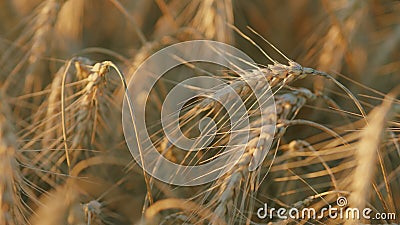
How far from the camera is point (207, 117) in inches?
44.1

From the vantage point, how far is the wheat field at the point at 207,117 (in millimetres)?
942

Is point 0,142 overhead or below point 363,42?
below

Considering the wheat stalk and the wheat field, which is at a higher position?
the wheat field

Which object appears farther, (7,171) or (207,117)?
(207,117)

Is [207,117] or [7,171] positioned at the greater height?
[207,117]

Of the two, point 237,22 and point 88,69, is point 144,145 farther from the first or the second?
point 237,22

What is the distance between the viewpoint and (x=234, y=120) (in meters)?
1.04

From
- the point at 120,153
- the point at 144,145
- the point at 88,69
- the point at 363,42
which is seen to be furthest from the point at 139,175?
the point at 363,42

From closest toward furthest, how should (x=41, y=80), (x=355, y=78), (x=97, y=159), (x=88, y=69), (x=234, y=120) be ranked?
(x=234, y=120)
(x=88, y=69)
(x=97, y=159)
(x=355, y=78)
(x=41, y=80)

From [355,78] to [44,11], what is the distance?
789 mm

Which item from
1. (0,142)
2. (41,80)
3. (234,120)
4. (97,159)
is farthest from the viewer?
(41,80)

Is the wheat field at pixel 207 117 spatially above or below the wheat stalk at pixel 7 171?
above

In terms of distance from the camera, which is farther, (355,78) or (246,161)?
(355,78)

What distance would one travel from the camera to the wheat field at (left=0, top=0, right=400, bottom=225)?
0.94 meters
